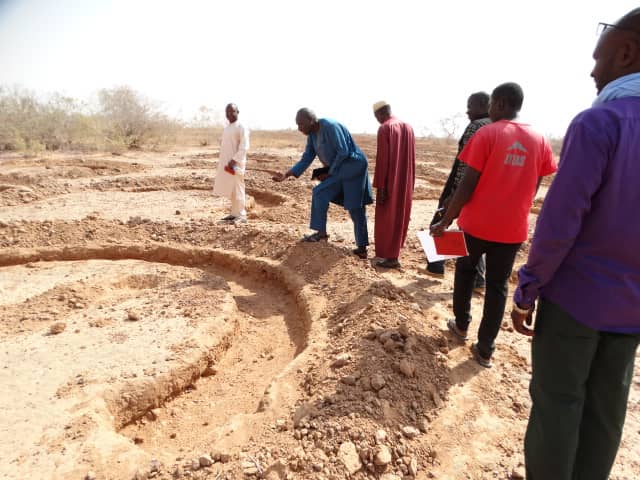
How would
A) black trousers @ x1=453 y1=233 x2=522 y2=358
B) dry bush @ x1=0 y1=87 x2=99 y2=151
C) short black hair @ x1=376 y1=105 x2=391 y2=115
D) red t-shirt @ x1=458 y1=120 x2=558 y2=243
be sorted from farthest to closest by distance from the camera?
dry bush @ x1=0 y1=87 x2=99 y2=151 < short black hair @ x1=376 y1=105 x2=391 y2=115 < black trousers @ x1=453 y1=233 x2=522 y2=358 < red t-shirt @ x1=458 y1=120 x2=558 y2=243

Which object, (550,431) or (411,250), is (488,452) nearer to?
(550,431)

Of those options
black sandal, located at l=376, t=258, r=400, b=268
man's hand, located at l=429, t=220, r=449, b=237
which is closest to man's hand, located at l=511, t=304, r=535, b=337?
man's hand, located at l=429, t=220, r=449, b=237

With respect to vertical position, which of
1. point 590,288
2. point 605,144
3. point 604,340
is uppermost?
point 605,144

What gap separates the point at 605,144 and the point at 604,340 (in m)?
0.72

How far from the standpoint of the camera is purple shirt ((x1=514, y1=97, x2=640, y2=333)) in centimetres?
136

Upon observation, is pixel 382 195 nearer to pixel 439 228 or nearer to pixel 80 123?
pixel 439 228

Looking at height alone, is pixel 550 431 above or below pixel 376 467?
above

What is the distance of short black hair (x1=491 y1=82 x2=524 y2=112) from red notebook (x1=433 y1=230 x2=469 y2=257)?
2.91ft

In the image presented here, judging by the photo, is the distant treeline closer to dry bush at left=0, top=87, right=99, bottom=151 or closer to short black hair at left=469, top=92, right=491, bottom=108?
dry bush at left=0, top=87, right=99, bottom=151

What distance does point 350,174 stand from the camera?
4711 millimetres

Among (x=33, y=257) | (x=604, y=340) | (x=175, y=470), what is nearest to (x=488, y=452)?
(x=604, y=340)

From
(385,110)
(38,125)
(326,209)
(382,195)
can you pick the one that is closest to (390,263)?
(382,195)

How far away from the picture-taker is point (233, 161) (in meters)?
6.31

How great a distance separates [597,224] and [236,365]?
9.60 feet
